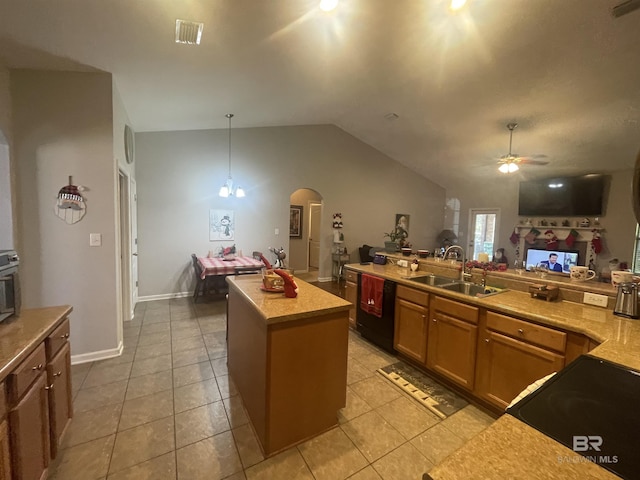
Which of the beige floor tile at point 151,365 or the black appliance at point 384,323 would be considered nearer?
the beige floor tile at point 151,365

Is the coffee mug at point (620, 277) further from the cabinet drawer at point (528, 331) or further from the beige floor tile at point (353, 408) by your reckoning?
the beige floor tile at point (353, 408)

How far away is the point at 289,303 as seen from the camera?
189cm

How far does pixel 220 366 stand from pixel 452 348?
215 centimetres

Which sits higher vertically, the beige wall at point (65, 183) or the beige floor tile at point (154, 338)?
the beige wall at point (65, 183)

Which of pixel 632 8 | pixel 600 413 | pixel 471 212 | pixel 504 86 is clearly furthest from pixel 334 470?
pixel 471 212

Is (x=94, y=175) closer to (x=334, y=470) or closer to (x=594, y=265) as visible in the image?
(x=334, y=470)

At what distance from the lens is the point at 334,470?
165 cm

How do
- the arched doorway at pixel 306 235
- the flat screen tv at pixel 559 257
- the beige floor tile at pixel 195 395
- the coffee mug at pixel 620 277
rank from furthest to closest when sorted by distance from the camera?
the arched doorway at pixel 306 235
the flat screen tv at pixel 559 257
the beige floor tile at pixel 195 395
the coffee mug at pixel 620 277

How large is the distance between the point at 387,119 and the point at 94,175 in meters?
4.51

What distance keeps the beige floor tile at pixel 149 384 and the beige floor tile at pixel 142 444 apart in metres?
0.42

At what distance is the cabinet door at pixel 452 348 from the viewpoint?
2.23 m

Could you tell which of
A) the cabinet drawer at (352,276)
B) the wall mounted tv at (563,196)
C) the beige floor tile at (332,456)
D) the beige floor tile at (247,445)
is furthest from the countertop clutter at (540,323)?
the wall mounted tv at (563,196)

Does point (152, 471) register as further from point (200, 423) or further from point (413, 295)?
point (413, 295)

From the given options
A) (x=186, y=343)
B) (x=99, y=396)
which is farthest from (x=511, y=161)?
(x=99, y=396)
